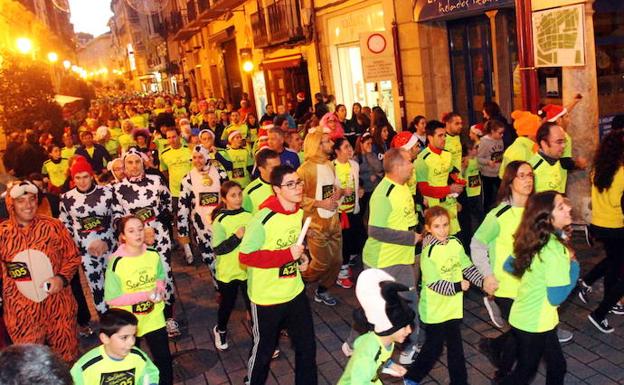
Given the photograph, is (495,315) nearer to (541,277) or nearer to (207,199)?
(541,277)

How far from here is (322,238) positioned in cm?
699

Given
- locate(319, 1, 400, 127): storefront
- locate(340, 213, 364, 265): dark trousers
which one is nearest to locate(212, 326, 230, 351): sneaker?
locate(340, 213, 364, 265): dark trousers

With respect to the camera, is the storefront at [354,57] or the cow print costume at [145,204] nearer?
the cow print costume at [145,204]

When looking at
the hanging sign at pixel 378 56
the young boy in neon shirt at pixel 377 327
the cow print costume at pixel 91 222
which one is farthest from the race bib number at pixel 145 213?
the hanging sign at pixel 378 56

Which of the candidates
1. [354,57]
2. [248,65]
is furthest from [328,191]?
[248,65]

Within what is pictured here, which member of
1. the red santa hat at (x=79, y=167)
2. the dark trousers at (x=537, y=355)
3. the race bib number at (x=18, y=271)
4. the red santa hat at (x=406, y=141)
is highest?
the red santa hat at (x=79, y=167)

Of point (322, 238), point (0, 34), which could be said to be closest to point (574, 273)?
point (322, 238)

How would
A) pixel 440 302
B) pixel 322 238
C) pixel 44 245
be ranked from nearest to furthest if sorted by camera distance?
pixel 440 302
pixel 44 245
pixel 322 238

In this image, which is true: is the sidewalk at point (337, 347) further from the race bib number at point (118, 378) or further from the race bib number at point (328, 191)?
the race bib number at point (118, 378)

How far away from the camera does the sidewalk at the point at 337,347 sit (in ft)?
17.2

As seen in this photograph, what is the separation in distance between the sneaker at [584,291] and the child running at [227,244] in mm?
3575

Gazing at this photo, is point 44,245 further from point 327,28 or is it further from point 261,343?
point 327,28

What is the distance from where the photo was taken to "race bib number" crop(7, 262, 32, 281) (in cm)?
526

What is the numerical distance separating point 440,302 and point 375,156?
171 inches
